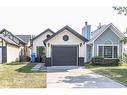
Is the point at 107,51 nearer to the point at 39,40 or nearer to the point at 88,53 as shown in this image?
the point at 88,53

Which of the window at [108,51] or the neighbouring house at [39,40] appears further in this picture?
the neighbouring house at [39,40]

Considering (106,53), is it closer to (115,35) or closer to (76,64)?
(115,35)

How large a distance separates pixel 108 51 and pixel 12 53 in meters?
14.2

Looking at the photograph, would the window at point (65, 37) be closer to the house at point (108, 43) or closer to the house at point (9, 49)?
the house at point (108, 43)

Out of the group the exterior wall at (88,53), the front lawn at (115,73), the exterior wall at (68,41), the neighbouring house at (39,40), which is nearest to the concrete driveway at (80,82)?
the front lawn at (115,73)

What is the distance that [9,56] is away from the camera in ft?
127

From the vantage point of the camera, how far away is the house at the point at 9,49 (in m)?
35.6

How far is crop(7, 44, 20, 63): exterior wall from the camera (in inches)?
1486

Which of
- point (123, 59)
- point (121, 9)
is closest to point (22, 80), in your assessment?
point (121, 9)

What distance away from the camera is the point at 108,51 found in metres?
33.7

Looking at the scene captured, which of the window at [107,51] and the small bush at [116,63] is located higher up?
the window at [107,51]

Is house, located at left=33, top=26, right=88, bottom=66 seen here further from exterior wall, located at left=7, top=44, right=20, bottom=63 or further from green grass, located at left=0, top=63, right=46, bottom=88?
green grass, located at left=0, top=63, right=46, bottom=88

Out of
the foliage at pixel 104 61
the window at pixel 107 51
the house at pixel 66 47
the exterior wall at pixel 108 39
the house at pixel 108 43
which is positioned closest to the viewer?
the house at pixel 66 47
